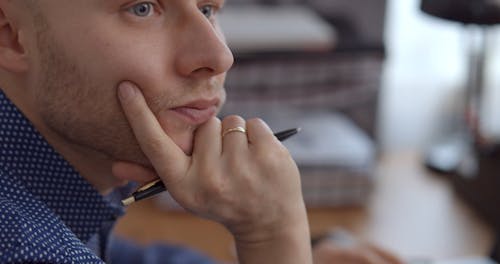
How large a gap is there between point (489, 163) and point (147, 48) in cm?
154

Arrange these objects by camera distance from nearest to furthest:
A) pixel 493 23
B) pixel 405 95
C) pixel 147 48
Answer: pixel 147 48
pixel 493 23
pixel 405 95

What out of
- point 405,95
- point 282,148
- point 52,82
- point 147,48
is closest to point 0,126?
point 52,82

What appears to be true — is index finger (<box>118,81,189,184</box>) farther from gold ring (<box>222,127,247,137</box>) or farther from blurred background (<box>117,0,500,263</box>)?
blurred background (<box>117,0,500,263</box>)

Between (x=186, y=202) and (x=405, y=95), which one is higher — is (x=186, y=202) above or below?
above

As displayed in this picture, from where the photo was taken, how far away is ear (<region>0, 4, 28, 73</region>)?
0.85 m

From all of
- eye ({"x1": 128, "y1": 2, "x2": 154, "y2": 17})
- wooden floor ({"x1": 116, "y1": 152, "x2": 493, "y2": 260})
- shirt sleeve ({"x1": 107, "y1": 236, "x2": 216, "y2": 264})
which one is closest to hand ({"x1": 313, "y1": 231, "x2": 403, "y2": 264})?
shirt sleeve ({"x1": 107, "y1": 236, "x2": 216, "y2": 264})

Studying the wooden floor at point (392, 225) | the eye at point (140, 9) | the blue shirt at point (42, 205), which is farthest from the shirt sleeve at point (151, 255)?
the wooden floor at point (392, 225)

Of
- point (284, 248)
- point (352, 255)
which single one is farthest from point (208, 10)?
point (352, 255)

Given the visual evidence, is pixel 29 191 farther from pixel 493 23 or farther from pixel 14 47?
pixel 493 23

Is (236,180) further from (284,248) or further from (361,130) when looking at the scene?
(361,130)

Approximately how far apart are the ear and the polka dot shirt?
43 millimetres

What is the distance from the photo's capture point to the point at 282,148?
871 millimetres

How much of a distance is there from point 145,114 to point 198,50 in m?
0.09

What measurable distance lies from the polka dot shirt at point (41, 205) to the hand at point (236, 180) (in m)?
0.12
